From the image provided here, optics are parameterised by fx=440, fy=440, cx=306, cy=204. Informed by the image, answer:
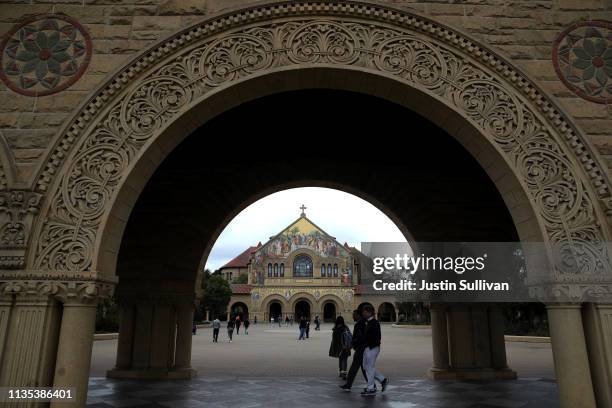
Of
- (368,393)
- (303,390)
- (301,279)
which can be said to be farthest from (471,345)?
(301,279)

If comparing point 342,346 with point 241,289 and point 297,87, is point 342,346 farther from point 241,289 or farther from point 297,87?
point 241,289

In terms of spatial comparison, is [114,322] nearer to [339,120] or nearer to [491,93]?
[339,120]

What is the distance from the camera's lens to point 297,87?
522 centimetres

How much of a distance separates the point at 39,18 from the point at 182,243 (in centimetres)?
488

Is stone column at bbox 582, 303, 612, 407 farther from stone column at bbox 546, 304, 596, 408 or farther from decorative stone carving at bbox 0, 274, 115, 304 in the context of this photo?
decorative stone carving at bbox 0, 274, 115, 304

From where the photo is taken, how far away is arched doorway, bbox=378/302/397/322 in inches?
2126

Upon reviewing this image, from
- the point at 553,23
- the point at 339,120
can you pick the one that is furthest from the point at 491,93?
the point at 339,120

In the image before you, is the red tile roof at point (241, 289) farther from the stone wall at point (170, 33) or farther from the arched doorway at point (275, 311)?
the stone wall at point (170, 33)

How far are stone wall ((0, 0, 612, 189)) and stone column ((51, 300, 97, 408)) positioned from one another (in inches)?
62.1

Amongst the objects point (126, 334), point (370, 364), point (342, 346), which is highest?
point (126, 334)

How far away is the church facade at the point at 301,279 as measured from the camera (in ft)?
167

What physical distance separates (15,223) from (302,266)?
48.2m

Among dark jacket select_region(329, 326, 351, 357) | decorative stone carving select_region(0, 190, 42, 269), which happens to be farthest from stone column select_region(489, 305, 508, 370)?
decorative stone carving select_region(0, 190, 42, 269)

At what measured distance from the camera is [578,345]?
4.19 metres
